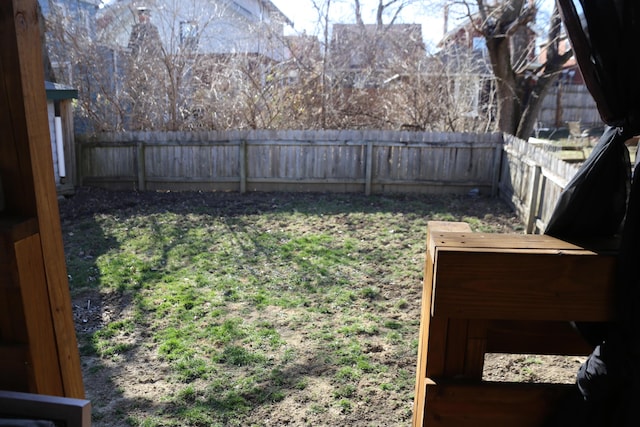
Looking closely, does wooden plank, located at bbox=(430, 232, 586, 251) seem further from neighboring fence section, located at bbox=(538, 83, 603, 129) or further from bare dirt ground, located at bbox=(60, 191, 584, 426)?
neighboring fence section, located at bbox=(538, 83, 603, 129)

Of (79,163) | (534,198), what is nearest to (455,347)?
(534,198)

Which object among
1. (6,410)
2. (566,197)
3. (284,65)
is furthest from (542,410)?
(284,65)

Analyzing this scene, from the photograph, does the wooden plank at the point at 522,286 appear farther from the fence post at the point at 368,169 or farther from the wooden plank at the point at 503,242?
the fence post at the point at 368,169

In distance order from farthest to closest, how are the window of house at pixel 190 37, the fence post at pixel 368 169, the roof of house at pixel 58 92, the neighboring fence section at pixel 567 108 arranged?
the neighboring fence section at pixel 567 108 < the window of house at pixel 190 37 < the fence post at pixel 368 169 < the roof of house at pixel 58 92

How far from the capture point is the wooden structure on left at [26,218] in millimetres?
1442

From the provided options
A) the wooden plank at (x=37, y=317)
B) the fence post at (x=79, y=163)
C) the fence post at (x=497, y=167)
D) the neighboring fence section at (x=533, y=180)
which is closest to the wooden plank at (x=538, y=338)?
the wooden plank at (x=37, y=317)

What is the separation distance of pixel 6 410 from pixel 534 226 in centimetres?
802

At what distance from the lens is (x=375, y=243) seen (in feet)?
25.5

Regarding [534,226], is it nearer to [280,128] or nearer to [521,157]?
[521,157]

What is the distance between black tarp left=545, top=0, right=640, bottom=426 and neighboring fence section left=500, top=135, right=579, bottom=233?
5.54 metres

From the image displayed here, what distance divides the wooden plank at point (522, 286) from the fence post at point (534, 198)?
7.21 meters

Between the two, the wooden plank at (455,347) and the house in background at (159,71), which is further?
the house in background at (159,71)

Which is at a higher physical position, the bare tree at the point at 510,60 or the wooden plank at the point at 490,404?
the bare tree at the point at 510,60

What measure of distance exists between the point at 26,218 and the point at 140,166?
34.1 ft
